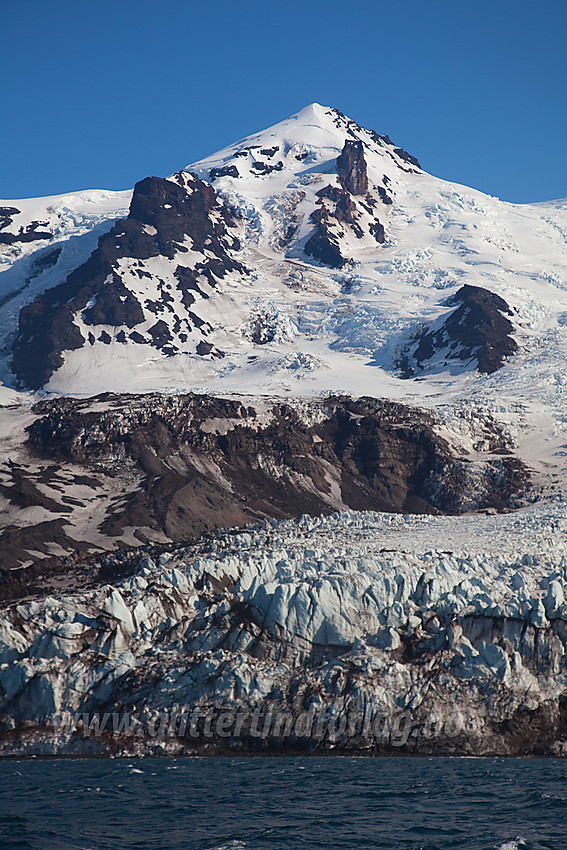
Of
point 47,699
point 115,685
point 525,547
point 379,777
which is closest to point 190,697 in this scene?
point 115,685

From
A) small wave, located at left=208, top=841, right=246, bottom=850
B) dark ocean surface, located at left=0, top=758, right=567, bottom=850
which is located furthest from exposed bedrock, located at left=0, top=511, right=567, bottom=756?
small wave, located at left=208, top=841, right=246, bottom=850

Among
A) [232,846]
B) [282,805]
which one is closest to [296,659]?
[282,805]

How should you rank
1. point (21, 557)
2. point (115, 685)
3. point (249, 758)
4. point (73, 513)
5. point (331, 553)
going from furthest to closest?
point (73, 513)
point (21, 557)
point (331, 553)
point (115, 685)
point (249, 758)

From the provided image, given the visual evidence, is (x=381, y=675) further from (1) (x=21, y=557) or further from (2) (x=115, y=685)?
(1) (x=21, y=557)

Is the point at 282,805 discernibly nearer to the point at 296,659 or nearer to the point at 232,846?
the point at 232,846

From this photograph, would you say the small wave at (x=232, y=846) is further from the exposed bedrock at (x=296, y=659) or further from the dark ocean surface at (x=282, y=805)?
the exposed bedrock at (x=296, y=659)

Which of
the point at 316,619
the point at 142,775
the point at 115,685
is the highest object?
the point at 316,619
